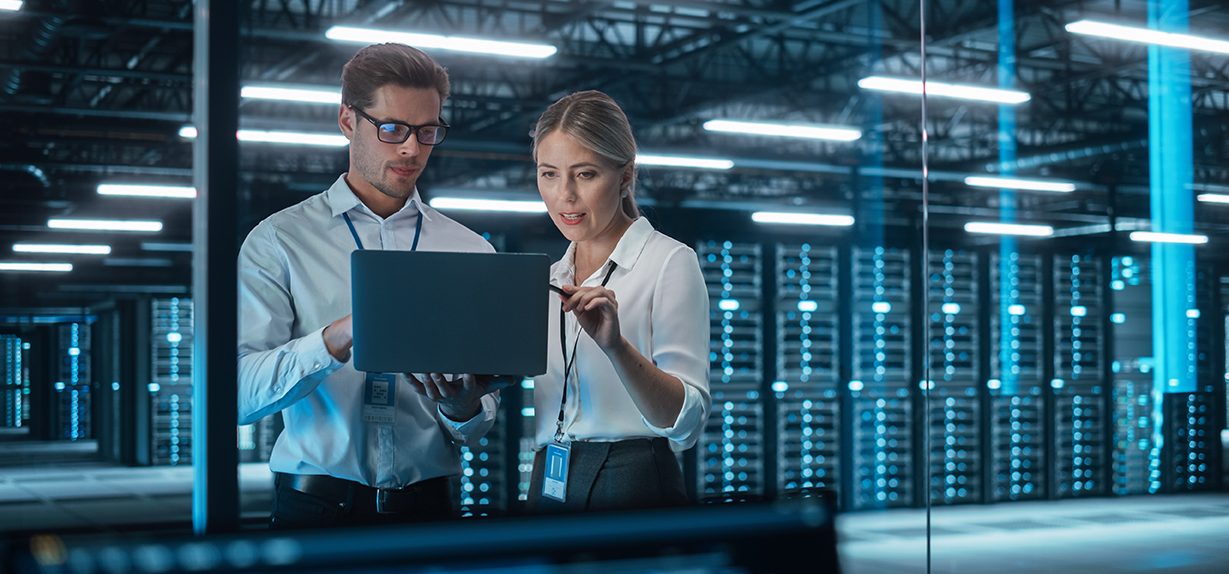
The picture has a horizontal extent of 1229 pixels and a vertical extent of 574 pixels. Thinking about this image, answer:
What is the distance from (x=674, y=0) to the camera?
9.96ft

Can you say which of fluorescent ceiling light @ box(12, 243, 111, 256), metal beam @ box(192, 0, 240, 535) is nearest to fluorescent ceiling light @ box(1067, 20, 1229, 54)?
fluorescent ceiling light @ box(12, 243, 111, 256)

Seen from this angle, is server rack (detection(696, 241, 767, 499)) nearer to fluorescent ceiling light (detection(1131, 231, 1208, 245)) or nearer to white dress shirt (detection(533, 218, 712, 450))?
fluorescent ceiling light (detection(1131, 231, 1208, 245))

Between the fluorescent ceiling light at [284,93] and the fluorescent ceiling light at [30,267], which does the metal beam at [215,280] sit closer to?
the fluorescent ceiling light at [284,93]

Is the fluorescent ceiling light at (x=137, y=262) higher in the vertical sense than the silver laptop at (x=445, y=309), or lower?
higher

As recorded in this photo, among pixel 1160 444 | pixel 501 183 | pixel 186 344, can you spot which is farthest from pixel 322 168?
pixel 1160 444

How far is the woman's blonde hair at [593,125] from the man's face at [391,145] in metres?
0.16

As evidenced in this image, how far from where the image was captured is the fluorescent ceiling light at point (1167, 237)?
3.87 m

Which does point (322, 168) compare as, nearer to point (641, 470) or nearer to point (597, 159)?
point (597, 159)

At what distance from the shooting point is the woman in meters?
1.49

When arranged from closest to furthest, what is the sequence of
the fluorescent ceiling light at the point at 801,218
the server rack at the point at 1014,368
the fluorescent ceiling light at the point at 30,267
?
the fluorescent ceiling light at the point at 30,267
the fluorescent ceiling light at the point at 801,218
the server rack at the point at 1014,368

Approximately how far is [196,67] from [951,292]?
2838 millimetres

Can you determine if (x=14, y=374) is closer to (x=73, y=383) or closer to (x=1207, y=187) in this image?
(x=73, y=383)

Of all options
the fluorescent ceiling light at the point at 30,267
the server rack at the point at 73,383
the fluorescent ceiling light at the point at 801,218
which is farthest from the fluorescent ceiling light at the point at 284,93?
the fluorescent ceiling light at the point at 801,218

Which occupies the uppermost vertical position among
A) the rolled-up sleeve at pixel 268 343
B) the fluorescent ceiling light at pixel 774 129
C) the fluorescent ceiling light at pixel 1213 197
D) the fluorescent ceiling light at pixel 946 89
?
the fluorescent ceiling light at pixel 946 89
